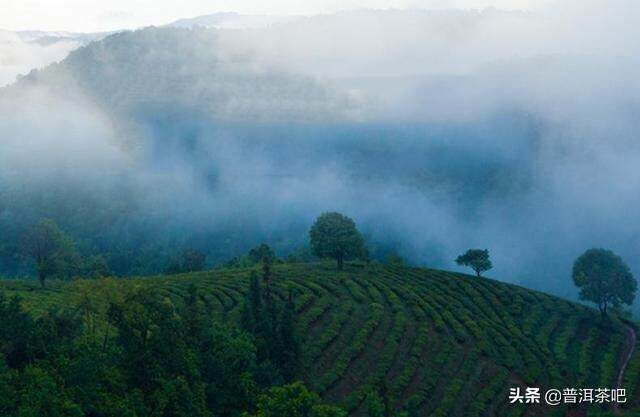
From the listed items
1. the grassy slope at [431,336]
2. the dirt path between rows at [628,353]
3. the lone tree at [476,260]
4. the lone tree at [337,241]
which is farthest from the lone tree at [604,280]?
the lone tree at [337,241]

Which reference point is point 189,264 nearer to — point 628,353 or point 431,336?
point 431,336

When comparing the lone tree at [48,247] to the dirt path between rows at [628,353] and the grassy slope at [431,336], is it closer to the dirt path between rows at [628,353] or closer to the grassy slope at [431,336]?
the grassy slope at [431,336]

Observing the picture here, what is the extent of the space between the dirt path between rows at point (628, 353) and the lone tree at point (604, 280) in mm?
3309

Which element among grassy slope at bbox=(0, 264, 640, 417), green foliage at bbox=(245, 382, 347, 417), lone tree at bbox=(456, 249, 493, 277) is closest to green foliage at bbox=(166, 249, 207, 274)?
grassy slope at bbox=(0, 264, 640, 417)

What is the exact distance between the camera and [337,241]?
78.1 m

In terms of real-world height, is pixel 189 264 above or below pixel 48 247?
below

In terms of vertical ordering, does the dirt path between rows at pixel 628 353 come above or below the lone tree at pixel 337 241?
below

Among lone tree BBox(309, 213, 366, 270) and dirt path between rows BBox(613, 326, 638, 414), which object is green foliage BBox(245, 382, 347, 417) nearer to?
dirt path between rows BBox(613, 326, 638, 414)

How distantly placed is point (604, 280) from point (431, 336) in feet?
79.3

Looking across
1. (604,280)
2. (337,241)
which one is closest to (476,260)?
(604,280)

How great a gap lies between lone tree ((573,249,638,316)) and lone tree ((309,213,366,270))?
2455cm

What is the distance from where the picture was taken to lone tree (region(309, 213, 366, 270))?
78.4 metres

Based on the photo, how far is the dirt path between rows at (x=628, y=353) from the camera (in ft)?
172

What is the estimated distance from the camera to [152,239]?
589 ft
